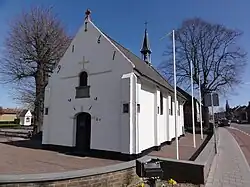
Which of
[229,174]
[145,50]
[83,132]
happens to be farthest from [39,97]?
[229,174]

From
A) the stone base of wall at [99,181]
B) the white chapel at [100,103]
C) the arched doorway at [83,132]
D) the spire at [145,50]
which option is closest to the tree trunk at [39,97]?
the white chapel at [100,103]

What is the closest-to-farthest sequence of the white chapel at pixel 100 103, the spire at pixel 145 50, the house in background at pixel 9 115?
the white chapel at pixel 100 103 < the spire at pixel 145 50 < the house in background at pixel 9 115

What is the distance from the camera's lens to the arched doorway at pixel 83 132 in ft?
46.0

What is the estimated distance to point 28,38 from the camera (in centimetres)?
2261

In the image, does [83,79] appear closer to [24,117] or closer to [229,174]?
[229,174]

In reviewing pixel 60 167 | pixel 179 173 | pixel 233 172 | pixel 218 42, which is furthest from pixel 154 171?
pixel 218 42

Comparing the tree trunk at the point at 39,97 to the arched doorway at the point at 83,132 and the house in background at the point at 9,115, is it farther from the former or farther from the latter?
the house in background at the point at 9,115

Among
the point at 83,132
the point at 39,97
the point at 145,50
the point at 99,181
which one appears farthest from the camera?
the point at 145,50

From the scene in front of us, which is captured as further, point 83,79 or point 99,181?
point 83,79

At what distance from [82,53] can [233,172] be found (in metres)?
11.4

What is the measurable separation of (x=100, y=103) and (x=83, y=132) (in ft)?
7.87

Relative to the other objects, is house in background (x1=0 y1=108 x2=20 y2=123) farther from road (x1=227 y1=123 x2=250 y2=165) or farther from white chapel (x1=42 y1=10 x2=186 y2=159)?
road (x1=227 y1=123 x2=250 y2=165)

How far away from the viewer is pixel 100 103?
13.5 m

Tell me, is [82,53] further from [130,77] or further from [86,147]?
[86,147]
